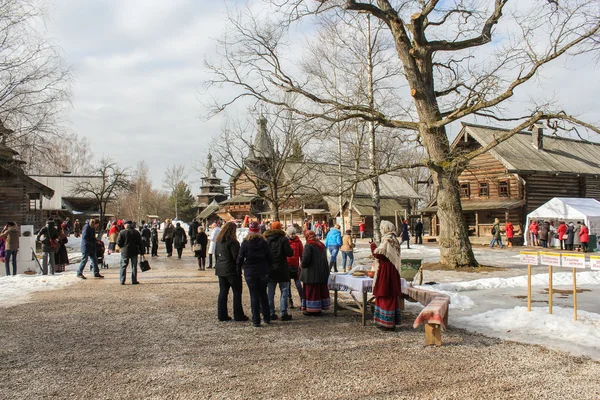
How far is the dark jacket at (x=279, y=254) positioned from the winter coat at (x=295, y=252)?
851 millimetres

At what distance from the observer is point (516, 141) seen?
118 ft

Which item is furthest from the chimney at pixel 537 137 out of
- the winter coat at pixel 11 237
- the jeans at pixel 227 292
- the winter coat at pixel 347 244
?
the winter coat at pixel 11 237

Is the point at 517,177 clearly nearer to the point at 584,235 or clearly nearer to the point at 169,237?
the point at 584,235

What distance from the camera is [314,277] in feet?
28.7

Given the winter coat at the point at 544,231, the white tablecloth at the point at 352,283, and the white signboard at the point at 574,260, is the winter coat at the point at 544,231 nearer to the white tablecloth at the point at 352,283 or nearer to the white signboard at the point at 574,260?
the white signboard at the point at 574,260

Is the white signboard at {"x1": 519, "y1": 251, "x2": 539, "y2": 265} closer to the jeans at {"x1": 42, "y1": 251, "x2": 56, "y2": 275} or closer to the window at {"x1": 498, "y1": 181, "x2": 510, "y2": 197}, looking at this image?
the jeans at {"x1": 42, "y1": 251, "x2": 56, "y2": 275}

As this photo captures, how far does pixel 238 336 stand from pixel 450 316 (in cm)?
392

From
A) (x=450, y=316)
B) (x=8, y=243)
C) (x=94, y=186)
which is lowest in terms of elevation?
(x=450, y=316)

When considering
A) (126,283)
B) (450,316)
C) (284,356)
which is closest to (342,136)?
(126,283)

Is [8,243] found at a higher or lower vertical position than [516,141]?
lower

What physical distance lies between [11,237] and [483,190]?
30.1 metres

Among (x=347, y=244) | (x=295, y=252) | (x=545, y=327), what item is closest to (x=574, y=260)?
(x=545, y=327)

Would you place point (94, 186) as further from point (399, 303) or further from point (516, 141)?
point (399, 303)

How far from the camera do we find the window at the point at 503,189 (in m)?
33.5
